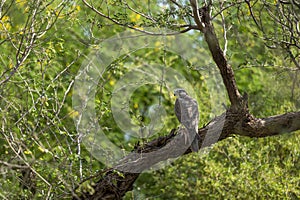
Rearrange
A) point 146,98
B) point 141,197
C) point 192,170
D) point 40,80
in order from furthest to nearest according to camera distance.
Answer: point 146,98, point 192,170, point 141,197, point 40,80

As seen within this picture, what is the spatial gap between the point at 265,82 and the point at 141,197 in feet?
11.6

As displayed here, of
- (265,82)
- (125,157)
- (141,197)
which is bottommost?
(141,197)

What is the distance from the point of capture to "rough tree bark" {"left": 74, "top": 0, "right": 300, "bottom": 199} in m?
4.56

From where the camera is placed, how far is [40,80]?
507 centimetres

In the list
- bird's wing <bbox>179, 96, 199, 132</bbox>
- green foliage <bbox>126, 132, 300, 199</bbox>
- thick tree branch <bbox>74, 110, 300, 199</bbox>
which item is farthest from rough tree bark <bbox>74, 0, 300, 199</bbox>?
green foliage <bbox>126, 132, 300, 199</bbox>

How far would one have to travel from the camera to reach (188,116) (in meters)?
5.68

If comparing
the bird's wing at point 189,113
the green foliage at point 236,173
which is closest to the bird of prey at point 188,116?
the bird's wing at point 189,113

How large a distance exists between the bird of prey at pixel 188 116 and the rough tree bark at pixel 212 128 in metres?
0.06

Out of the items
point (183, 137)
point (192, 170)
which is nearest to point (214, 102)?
point (192, 170)

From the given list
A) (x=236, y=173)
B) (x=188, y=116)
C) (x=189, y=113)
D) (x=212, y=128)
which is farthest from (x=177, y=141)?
(x=236, y=173)

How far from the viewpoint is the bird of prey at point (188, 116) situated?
4.93 meters

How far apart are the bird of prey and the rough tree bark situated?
→ 6 centimetres

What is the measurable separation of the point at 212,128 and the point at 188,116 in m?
0.89

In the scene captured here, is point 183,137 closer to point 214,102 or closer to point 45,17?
point 45,17
